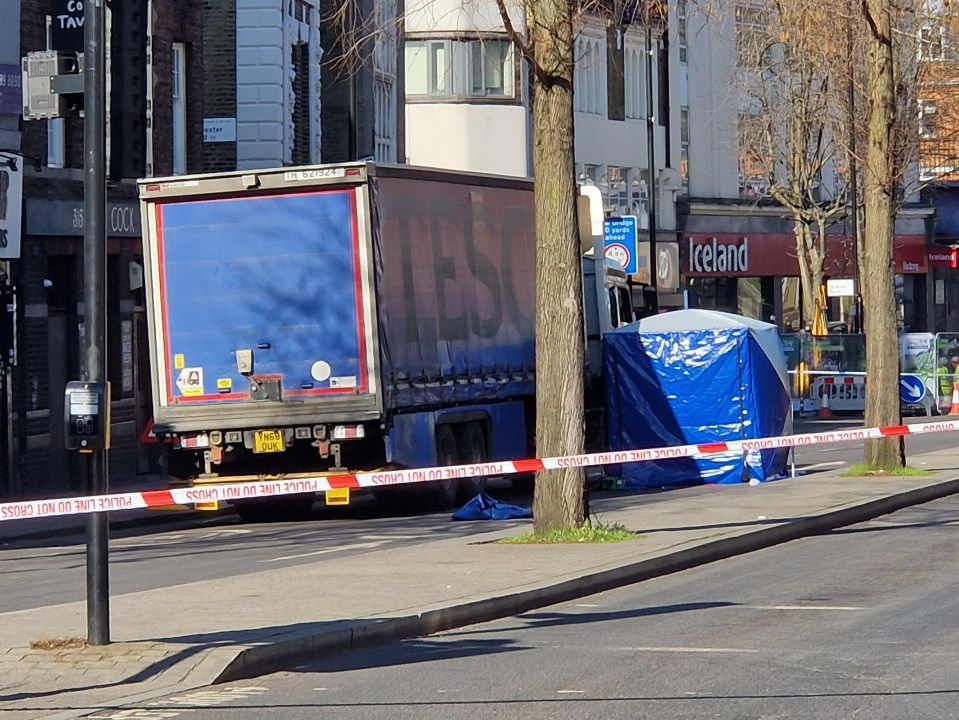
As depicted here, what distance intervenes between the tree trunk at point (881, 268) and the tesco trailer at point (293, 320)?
5.91 metres

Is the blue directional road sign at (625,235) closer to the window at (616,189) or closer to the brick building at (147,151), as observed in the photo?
the brick building at (147,151)

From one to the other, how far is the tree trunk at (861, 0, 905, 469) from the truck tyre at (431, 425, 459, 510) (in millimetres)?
5459

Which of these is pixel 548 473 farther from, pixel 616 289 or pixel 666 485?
pixel 616 289

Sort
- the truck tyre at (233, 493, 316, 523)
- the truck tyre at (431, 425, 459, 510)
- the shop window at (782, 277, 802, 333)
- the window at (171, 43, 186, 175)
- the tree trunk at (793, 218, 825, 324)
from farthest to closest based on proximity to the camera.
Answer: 1. the shop window at (782, 277, 802, 333)
2. the tree trunk at (793, 218, 825, 324)
3. the window at (171, 43, 186, 175)
4. the truck tyre at (233, 493, 316, 523)
5. the truck tyre at (431, 425, 459, 510)

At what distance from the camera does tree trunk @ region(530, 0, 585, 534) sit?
14.4m

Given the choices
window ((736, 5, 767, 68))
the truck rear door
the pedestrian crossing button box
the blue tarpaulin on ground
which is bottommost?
the blue tarpaulin on ground

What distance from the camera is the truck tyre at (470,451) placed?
20281mm

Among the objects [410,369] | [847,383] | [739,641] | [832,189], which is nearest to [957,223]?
[832,189]

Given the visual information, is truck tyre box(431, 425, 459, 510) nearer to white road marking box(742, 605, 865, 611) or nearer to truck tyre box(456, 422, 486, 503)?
truck tyre box(456, 422, 486, 503)

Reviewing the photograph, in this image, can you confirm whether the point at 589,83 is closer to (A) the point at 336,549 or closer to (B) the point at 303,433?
(B) the point at 303,433

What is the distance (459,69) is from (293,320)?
80.9ft

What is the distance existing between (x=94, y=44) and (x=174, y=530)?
11.1 metres

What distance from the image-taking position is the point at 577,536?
47.4 feet

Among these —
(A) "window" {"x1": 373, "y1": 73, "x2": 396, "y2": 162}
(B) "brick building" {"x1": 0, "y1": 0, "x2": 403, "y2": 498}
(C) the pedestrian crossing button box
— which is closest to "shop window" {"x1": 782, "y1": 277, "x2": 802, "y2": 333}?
(A) "window" {"x1": 373, "y1": 73, "x2": 396, "y2": 162}
